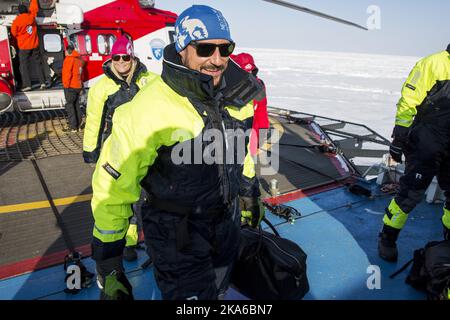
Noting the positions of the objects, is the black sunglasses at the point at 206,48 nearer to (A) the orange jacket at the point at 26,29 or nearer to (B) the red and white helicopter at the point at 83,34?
(B) the red and white helicopter at the point at 83,34

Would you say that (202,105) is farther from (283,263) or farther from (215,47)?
(283,263)

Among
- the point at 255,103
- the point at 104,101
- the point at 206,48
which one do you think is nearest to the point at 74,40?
the point at 255,103

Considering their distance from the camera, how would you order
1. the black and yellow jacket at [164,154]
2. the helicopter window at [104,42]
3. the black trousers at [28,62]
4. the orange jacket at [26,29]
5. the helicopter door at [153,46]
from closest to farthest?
the black and yellow jacket at [164,154], the orange jacket at [26,29], the black trousers at [28,62], the helicopter window at [104,42], the helicopter door at [153,46]

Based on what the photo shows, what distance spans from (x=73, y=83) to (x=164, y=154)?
712 cm

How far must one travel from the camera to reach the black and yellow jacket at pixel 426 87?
287 cm

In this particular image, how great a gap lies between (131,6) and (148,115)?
327 inches

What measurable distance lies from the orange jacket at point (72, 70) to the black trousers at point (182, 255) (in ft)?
22.8

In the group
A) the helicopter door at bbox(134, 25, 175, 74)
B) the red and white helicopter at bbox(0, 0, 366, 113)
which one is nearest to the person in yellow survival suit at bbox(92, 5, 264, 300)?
the red and white helicopter at bbox(0, 0, 366, 113)

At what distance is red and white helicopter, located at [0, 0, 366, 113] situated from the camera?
25.3 feet

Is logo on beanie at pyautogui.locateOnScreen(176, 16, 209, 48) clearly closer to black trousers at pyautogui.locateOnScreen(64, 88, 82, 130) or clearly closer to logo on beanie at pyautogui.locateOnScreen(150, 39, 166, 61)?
black trousers at pyautogui.locateOnScreen(64, 88, 82, 130)

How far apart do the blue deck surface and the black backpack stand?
0.11 metres

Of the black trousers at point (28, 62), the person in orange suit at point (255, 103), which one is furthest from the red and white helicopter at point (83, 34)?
the person in orange suit at point (255, 103)
